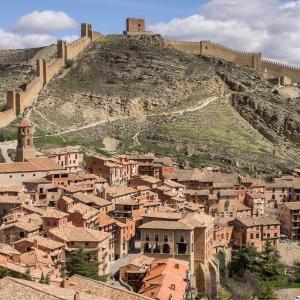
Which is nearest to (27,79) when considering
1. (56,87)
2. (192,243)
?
(56,87)

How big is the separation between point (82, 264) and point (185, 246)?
6638 millimetres

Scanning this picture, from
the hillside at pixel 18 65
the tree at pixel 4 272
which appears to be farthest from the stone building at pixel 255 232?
the hillside at pixel 18 65

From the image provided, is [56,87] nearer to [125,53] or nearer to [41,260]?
[125,53]

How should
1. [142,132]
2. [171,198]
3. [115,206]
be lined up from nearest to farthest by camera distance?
[115,206] < [171,198] < [142,132]

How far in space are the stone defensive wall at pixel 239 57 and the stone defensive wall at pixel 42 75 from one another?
10.6 metres

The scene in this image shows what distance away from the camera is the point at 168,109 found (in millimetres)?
Result: 73562

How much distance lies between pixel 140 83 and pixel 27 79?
13650 millimetres

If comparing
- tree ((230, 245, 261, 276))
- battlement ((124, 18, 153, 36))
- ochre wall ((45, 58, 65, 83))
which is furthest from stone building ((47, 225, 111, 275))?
battlement ((124, 18, 153, 36))

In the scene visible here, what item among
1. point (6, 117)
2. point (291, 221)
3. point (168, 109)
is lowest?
point (291, 221)

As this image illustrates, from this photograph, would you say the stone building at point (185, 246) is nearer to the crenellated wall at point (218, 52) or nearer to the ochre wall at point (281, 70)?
the crenellated wall at point (218, 52)

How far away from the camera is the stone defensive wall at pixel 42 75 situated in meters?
65.6

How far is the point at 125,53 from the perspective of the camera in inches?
3206

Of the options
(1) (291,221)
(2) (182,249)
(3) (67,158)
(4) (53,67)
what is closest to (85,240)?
(2) (182,249)

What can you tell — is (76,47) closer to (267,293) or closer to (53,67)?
(53,67)
